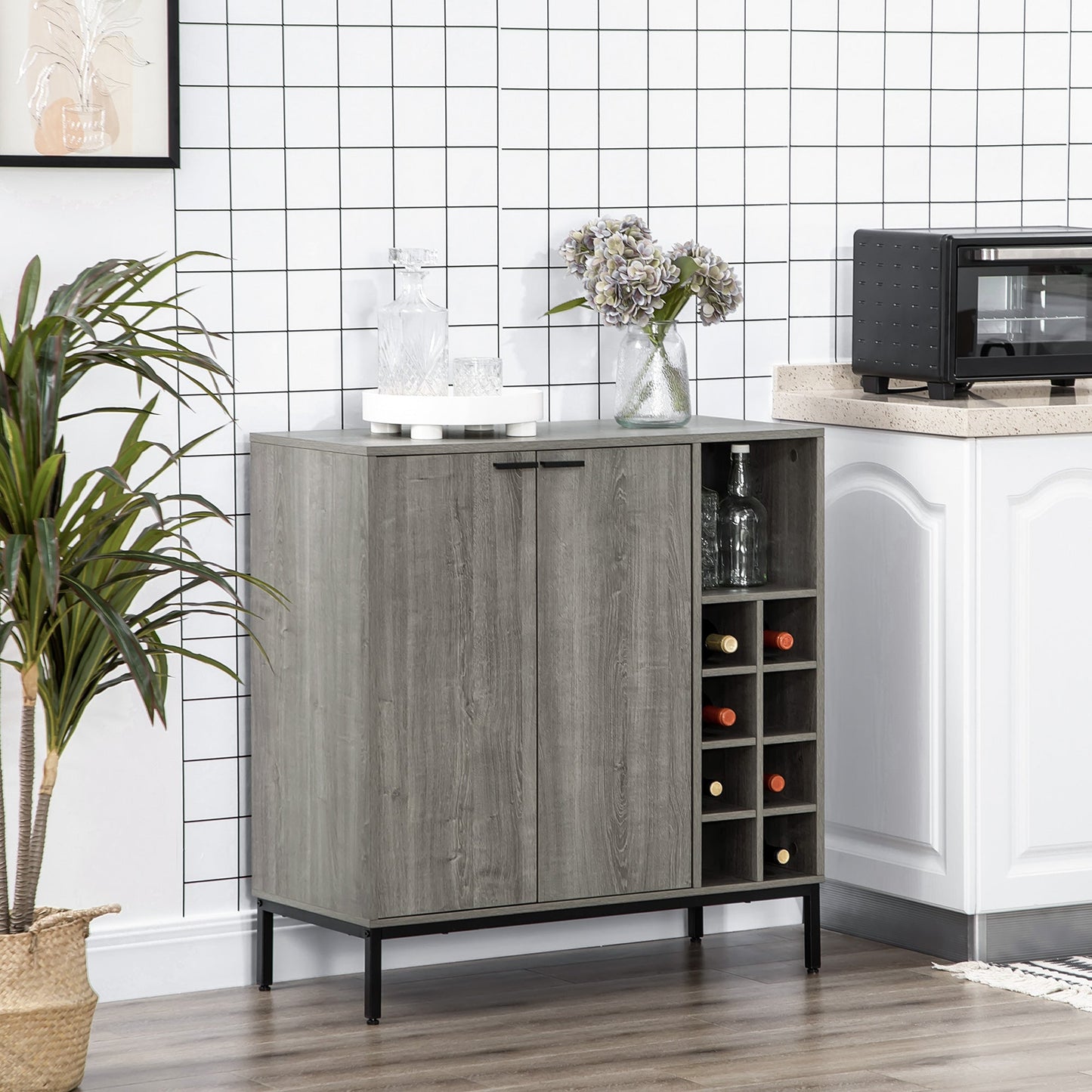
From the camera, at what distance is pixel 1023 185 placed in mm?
4336

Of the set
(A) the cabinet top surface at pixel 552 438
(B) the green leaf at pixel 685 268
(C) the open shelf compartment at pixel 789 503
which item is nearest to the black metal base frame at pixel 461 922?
(C) the open shelf compartment at pixel 789 503

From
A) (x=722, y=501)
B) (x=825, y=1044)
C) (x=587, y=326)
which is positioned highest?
(x=587, y=326)

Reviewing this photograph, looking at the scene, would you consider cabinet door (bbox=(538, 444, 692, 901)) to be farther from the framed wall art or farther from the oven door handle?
the framed wall art

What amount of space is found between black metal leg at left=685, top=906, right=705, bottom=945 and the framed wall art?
68.3 inches

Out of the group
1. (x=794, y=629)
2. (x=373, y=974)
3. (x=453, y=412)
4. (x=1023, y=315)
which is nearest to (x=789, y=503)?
(x=794, y=629)

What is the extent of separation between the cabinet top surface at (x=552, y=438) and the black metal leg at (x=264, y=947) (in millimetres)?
845

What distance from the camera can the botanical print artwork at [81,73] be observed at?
3.42 m

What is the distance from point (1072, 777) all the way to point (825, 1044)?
802mm

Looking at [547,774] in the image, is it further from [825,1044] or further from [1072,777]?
[1072,777]

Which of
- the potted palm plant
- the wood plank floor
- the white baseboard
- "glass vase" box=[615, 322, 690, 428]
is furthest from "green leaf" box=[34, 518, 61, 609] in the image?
"glass vase" box=[615, 322, 690, 428]

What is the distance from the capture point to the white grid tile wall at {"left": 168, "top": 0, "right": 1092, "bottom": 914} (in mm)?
3646

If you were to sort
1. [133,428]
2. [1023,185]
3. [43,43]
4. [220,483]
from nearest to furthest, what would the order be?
[133,428] → [43,43] → [220,483] → [1023,185]

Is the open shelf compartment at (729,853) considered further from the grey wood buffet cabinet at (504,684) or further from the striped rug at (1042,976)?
the striped rug at (1042,976)

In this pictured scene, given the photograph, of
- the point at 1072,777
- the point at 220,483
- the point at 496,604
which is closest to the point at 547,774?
the point at 496,604
